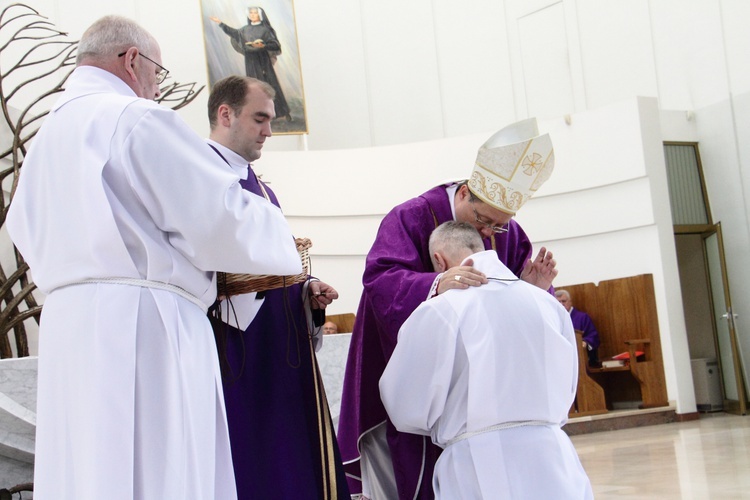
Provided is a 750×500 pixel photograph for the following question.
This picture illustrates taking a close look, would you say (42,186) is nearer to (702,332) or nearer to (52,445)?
(52,445)

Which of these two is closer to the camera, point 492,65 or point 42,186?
point 42,186

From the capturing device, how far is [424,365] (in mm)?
3045

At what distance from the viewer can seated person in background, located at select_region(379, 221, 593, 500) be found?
2934mm

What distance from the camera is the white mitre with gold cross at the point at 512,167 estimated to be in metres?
3.60

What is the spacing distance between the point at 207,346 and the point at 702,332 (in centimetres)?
1082

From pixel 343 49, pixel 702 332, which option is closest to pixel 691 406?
pixel 702 332

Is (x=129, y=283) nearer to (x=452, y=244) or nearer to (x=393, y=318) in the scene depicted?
(x=393, y=318)

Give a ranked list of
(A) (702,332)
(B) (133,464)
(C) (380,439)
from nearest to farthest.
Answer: (B) (133,464), (C) (380,439), (A) (702,332)

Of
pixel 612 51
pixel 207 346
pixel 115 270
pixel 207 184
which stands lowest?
pixel 207 346

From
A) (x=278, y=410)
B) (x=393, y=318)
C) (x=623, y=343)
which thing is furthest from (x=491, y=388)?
(x=623, y=343)

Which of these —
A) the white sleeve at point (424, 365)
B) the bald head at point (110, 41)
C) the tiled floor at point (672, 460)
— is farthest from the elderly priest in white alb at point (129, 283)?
→ the tiled floor at point (672, 460)

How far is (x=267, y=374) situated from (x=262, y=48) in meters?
9.08

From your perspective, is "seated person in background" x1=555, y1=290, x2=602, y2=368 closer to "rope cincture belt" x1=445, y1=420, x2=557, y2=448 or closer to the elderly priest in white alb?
"rope cincture belt" x1=445, y1=420, x2=557, y2=448

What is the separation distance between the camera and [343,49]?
43.4ft
